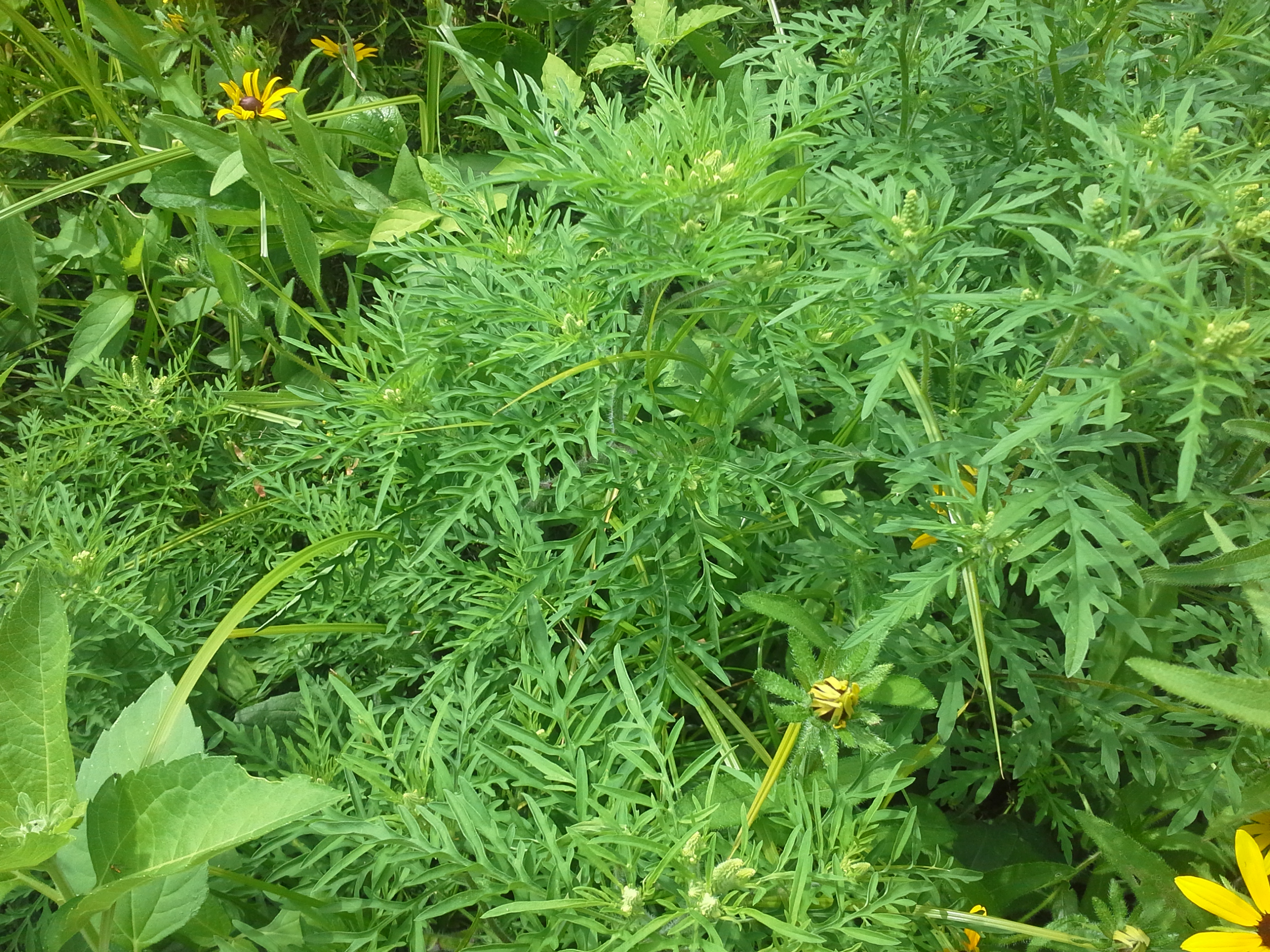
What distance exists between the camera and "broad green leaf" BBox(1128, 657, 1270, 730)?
0.94 m

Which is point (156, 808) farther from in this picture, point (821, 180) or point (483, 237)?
point (821, 180)

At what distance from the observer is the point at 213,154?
1.94 m

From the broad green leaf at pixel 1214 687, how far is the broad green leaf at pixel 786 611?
35cm

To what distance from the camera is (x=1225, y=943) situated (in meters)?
1.00

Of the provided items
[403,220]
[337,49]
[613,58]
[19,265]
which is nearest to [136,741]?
[403,220]

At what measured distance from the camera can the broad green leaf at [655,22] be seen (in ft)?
6.25

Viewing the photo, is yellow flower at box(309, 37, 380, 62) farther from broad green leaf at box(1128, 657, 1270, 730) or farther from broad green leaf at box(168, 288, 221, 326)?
broad green leaf at box(1128, 657, 1270, 730)

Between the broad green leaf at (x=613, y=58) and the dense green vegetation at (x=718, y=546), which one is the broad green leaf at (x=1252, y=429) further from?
the broad green leaf at (x=613, y=58)

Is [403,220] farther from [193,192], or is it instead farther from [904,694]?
[904,694]

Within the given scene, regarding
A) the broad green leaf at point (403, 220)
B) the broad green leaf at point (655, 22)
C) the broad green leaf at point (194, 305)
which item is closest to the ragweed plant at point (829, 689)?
the broad green leaf at point (403, 220)

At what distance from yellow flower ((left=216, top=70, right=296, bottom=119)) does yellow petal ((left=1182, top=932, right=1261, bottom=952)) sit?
6.95ft

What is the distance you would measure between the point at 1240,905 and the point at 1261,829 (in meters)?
0.32

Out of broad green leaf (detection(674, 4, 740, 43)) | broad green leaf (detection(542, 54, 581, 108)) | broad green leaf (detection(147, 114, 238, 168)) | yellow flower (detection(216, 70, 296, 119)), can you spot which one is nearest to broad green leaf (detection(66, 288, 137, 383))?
broad green leaf (detection(147, 114, 238, 168))

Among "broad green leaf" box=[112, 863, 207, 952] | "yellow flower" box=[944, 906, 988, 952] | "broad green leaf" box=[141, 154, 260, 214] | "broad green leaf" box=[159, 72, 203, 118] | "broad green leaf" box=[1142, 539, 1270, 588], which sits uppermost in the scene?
"broad green leaf" box=[159, 72, 203, 118]
